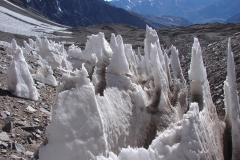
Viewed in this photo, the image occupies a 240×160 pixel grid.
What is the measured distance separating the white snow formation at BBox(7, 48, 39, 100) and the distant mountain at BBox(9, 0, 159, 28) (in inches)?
3457

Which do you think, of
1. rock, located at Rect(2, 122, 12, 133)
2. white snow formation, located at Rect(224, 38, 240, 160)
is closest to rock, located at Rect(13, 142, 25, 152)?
rock, located at Rect(2, 122, 12, 133)

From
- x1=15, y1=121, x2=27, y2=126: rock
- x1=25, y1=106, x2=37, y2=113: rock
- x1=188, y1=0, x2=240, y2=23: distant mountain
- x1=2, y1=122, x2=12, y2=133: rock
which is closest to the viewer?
x1=2, y1=122, x2=12, y2=133: rock

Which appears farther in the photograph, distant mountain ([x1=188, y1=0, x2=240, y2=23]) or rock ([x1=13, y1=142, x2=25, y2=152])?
distant mountain ([x1=188, y1=0, x2=240, y2=23])

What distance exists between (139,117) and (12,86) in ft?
11.2

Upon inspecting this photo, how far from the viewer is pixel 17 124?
10.2ft

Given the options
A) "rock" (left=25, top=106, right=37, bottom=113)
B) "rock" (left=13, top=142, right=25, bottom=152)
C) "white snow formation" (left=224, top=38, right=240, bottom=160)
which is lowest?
"rock" (left=13, top=142, right=25, bottom=152)

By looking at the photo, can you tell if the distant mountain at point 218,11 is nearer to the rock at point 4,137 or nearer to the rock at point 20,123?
the rock at point 20,123

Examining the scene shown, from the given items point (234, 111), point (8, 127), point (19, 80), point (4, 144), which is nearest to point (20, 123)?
point (8, 127)

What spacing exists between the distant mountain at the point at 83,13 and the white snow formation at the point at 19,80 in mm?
87817

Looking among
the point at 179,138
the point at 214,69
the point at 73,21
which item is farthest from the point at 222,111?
the point at 73,21

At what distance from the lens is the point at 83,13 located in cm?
10088

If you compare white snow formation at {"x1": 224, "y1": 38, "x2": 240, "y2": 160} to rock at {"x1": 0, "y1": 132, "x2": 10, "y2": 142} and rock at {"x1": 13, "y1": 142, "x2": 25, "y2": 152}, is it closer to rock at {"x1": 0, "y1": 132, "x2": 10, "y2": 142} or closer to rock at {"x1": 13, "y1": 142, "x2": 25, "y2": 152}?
rock at {"x1": 13, "y1": 142, "x2": 25, "y2": 152}

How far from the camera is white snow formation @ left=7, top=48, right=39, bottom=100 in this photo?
13.3 ft

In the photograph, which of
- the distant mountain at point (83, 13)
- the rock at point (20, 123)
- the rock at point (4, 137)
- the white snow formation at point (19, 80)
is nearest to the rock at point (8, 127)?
the rock at point (4, 137)
